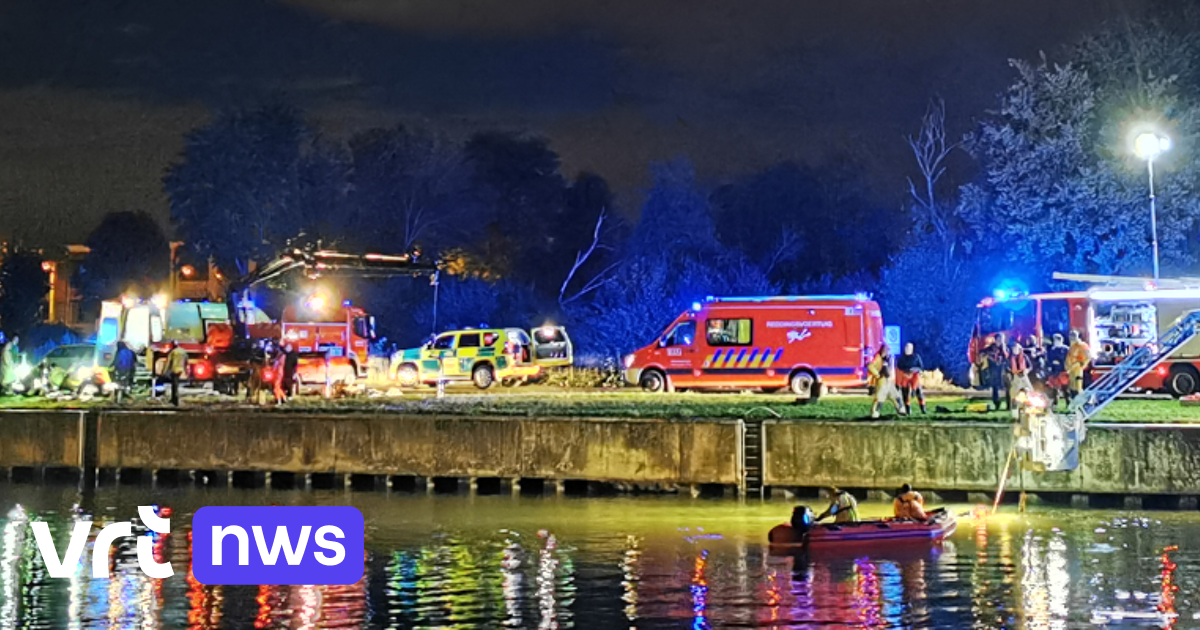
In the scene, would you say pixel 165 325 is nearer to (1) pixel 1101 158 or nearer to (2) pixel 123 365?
(2) pixel 123 365

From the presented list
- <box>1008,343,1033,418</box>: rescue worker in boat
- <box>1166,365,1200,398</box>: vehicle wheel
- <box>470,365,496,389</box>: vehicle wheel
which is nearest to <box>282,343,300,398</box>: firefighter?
<box>470,365,496,389</box>: vehicle wheel

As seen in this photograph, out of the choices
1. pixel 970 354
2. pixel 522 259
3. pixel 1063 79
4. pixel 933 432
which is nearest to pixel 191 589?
pixel 933 432

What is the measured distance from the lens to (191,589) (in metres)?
19.5

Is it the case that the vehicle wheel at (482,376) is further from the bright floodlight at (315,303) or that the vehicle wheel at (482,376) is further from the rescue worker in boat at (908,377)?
the rescue worker in boat at (908,377)

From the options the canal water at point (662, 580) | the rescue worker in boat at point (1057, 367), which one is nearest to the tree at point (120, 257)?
the rescue worker in boat at point (1057, 367)

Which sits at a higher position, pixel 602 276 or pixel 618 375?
pixel 602 276

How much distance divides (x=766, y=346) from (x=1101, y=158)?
1619 centimetres

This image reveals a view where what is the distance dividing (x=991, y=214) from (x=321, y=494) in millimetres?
32503

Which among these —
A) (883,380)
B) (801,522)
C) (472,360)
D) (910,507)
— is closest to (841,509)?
(801,522)

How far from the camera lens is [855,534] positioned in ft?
71.7

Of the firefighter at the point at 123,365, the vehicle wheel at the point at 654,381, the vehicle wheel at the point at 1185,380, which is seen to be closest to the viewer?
the vehicle wheel at the point at 1185,380

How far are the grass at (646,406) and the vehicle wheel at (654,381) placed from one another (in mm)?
421

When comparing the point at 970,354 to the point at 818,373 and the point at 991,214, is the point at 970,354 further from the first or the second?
the point at 991,214

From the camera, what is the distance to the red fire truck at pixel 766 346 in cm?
3875
